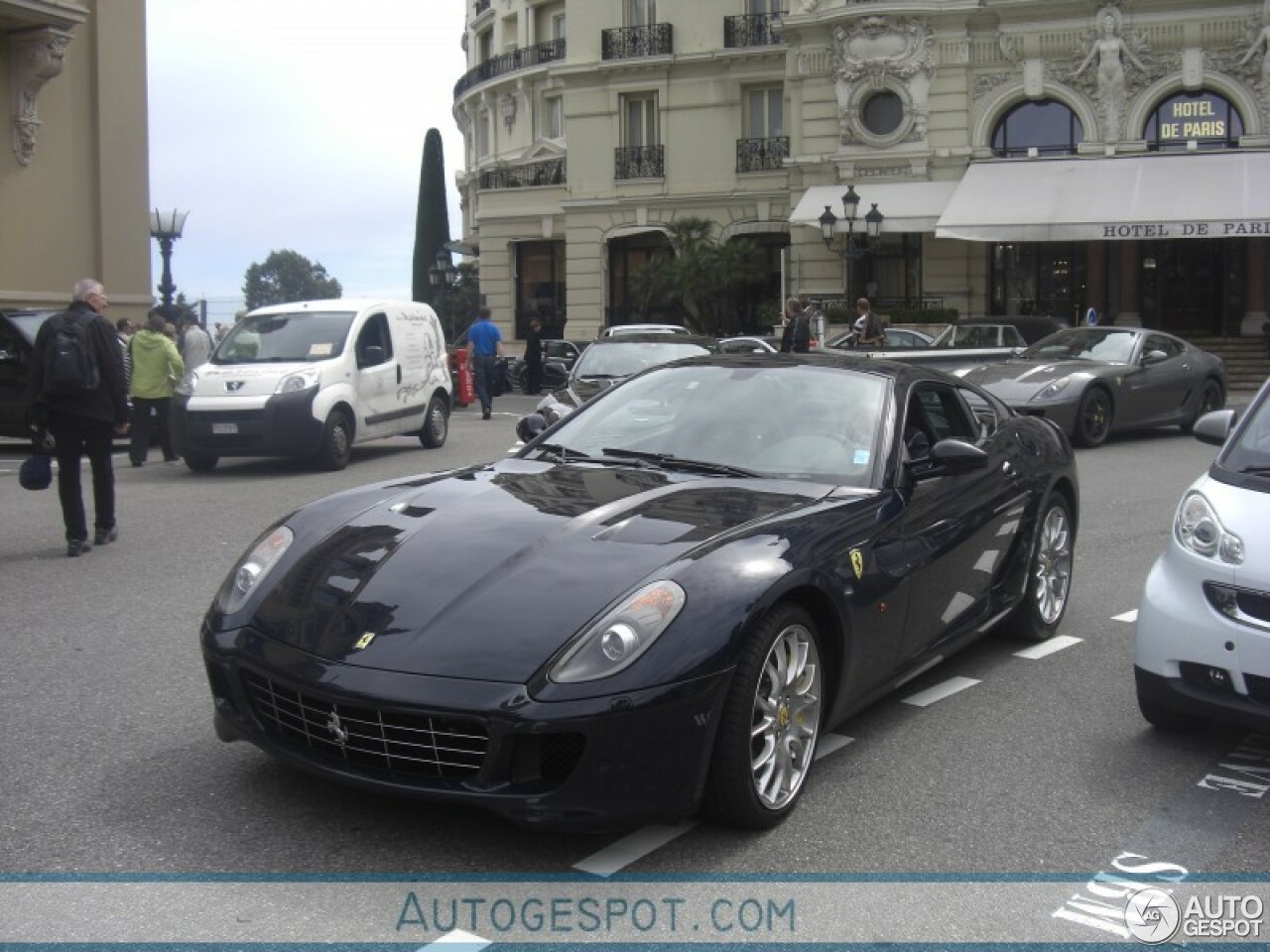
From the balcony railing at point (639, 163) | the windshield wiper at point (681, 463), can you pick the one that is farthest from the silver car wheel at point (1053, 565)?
the balcony railing at point (639, 163)

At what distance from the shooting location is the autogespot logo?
361cm

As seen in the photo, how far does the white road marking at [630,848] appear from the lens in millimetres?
3924

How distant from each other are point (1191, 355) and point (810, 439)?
1347cm

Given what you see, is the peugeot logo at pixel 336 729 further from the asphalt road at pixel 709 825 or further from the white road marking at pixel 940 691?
the white road marking at pixel 940 691

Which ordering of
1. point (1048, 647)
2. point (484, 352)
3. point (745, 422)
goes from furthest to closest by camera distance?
point (484, 352), point (1048, 647), point (745, 422)

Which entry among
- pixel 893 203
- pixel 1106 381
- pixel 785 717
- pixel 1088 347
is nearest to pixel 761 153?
pixel 893 203

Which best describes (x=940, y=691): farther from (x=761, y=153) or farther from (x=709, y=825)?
(x=761, y=153)

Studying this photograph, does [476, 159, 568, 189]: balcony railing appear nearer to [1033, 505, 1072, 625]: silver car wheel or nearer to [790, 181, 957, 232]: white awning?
[790, 181, 957, 232]: white awning

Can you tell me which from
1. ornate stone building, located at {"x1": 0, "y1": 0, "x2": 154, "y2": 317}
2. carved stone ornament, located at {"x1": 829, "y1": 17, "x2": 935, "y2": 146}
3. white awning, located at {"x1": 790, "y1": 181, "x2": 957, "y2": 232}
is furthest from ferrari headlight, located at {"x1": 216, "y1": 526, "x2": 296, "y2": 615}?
carved stone ornament, located at {"x1": 829, "y1": 17, "x2": 935, "y2": 146}

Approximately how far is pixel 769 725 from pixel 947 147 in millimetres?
31992

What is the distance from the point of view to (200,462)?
1448 cm

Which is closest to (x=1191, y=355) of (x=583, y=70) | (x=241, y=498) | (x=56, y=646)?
(x=241, y=498)

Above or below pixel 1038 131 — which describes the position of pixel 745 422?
below

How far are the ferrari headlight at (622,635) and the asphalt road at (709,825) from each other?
22.0 inches
